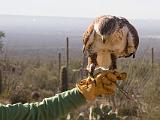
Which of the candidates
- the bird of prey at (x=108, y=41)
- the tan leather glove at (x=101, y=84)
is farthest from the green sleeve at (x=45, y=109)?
the bird of prey at (x=108, y=41)

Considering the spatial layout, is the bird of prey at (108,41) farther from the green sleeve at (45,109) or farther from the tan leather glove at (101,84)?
the green sleeve at (45,109)

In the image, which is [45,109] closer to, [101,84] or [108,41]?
[101,84]

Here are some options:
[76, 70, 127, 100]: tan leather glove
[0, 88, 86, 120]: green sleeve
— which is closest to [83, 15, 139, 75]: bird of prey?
[76, 70, 127, 100]: tan leather glove

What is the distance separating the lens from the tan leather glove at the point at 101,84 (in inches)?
98.7

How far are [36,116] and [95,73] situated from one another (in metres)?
0.40

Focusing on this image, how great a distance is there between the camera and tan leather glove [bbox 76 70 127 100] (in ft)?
8.23

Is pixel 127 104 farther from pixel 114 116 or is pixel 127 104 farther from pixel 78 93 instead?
pixel 78 93

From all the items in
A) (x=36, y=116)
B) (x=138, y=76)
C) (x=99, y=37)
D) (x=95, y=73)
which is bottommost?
(x=138, y=76)

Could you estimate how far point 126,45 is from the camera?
262cm

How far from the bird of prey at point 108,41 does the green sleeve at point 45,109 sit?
0.20 meters

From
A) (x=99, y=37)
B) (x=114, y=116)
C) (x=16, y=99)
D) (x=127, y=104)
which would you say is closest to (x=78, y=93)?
(x=99, y=37)

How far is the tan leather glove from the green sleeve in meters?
0.08

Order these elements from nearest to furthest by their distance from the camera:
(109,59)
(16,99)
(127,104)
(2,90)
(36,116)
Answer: (109,59) < (36,116) < (127,104) < (16,99) < (2,90)

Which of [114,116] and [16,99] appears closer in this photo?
[114,116]
